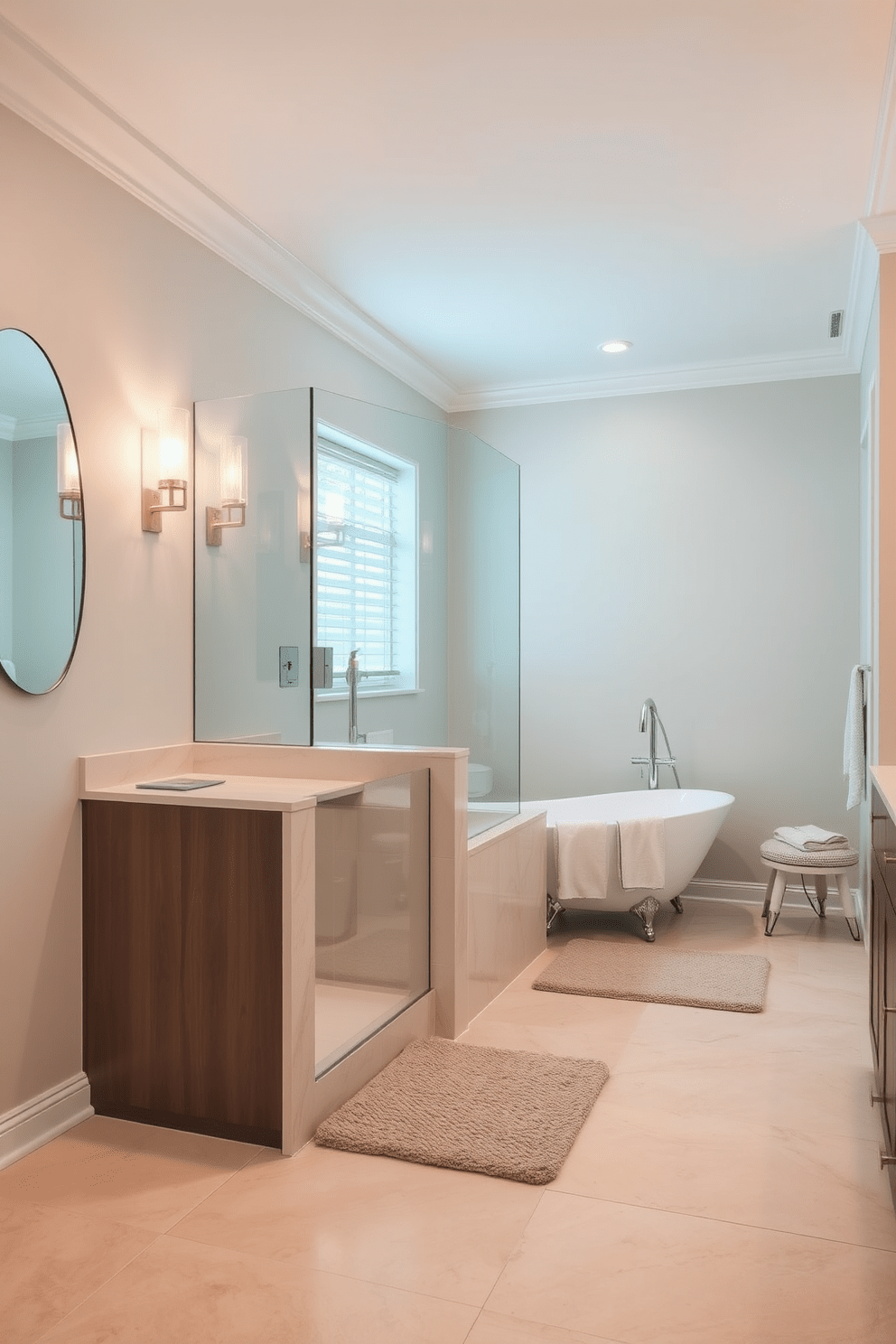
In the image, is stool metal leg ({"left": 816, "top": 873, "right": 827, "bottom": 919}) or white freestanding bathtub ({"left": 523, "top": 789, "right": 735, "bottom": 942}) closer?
white freestanding bathtub ({"left": 523, "top": 789, "right": 735, "bottom": 942})

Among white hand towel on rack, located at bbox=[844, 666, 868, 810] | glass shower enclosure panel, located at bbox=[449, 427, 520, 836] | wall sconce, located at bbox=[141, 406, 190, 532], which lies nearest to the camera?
wall sconce, located at bbox=[141, 406, 190, 532]

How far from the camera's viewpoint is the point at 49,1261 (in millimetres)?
1945

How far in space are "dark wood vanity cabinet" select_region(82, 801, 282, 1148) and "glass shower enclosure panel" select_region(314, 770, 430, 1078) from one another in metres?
0.15

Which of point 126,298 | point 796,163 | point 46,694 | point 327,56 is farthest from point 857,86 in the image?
point 46,694

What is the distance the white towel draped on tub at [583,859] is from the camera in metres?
4.21

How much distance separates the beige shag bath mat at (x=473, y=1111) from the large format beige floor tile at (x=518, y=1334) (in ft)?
1.59

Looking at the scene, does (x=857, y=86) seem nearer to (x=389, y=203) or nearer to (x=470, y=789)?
(x=389, y=203)

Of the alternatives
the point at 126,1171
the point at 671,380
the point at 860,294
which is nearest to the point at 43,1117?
the point at 126,1171

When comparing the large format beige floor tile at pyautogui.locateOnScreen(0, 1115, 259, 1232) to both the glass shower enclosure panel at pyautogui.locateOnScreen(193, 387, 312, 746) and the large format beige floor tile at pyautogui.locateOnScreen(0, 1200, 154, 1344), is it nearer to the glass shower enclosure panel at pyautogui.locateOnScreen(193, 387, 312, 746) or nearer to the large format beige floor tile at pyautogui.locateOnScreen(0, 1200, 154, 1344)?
the large format beige floor tile at pyautogui.locateOnScreen(0, 1200, 154, 1344)

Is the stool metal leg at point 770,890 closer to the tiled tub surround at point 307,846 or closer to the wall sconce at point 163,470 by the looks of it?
the tiled tub surround at point 307,846

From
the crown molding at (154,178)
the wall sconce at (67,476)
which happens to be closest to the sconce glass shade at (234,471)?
the wall sconce at (67,476)

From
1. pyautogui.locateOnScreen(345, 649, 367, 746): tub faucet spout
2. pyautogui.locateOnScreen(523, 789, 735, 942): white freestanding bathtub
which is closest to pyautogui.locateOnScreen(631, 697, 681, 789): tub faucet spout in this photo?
pyautogui.locateOnScreen(523, 789, 735, 942): white freestanding bathtub

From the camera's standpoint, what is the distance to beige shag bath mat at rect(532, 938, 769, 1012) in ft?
11.5

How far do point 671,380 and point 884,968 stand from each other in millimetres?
3527
